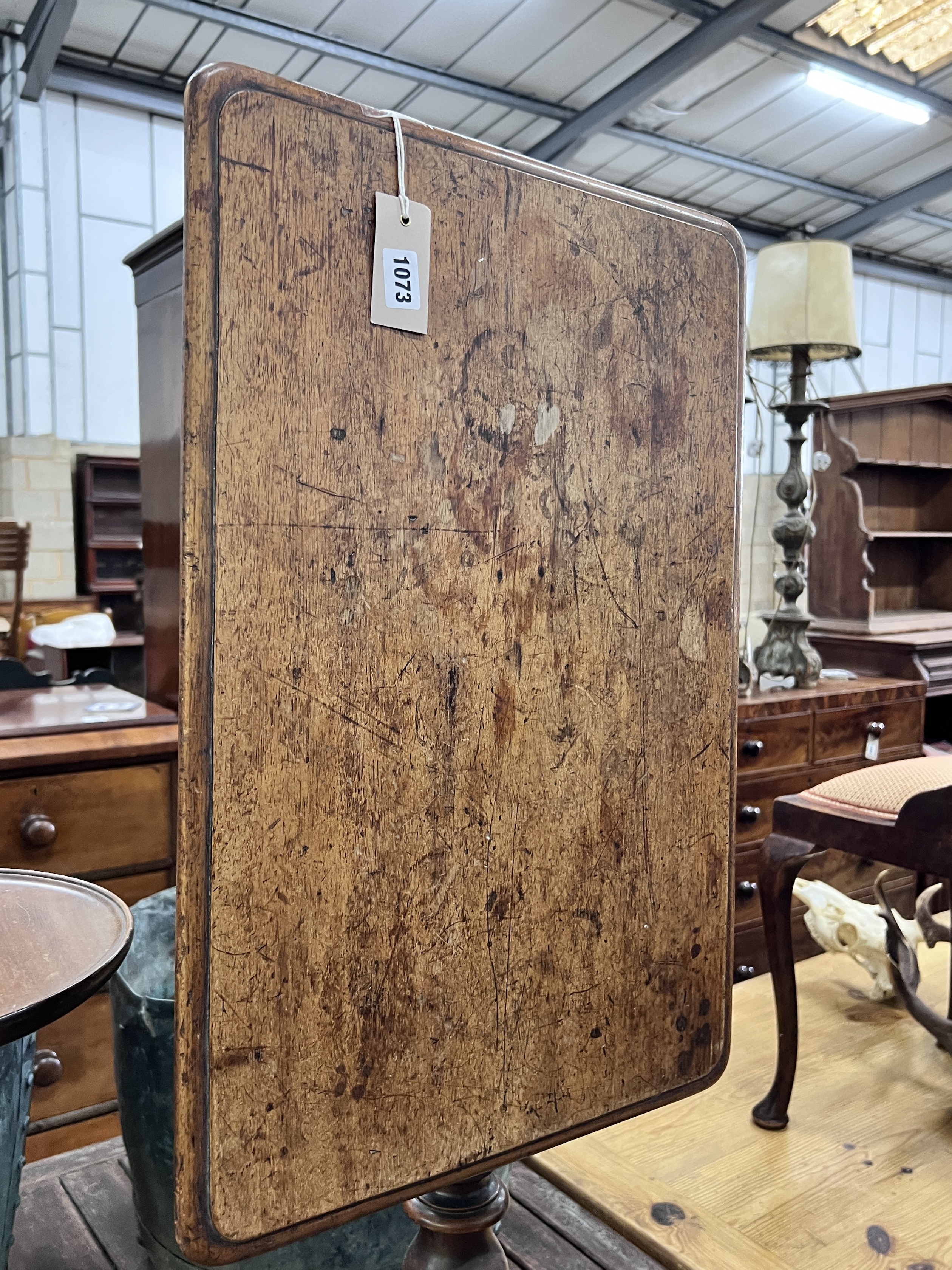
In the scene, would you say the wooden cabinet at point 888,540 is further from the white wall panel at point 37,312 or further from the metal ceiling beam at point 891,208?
the white wall panel at point 37,312

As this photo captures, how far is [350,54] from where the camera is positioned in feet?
15.3

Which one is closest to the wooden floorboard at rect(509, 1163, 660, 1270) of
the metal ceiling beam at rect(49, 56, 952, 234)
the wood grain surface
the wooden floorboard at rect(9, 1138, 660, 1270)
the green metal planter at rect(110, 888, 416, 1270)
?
the wooden floorboard at rect(9, 1138, 660, 1270)

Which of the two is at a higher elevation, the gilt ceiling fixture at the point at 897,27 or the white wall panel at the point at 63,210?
the gilt ceiling fixture at the point at 897,27

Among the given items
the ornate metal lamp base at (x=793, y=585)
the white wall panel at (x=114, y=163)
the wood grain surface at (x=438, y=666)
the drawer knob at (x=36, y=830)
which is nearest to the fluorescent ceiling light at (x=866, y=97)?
the ornate metal lamp base at (x=793, y=585)

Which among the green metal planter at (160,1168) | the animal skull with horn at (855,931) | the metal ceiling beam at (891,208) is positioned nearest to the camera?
the green metal planter at (160,1168)

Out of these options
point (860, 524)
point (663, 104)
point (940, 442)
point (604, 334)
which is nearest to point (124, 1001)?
point (604, 334)

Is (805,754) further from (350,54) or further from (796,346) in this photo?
(350,54)

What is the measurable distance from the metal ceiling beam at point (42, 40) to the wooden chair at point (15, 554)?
203 cm

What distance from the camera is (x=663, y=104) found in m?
5.22

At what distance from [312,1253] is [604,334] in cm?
113

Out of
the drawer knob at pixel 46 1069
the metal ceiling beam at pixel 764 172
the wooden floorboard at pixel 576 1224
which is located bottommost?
the wooden floorboard at pixel 576 1224

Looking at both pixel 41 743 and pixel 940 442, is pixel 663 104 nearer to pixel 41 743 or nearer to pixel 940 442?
pixel 940 442

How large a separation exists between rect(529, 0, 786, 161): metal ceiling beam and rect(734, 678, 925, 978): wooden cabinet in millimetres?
2949

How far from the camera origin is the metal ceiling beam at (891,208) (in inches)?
250
